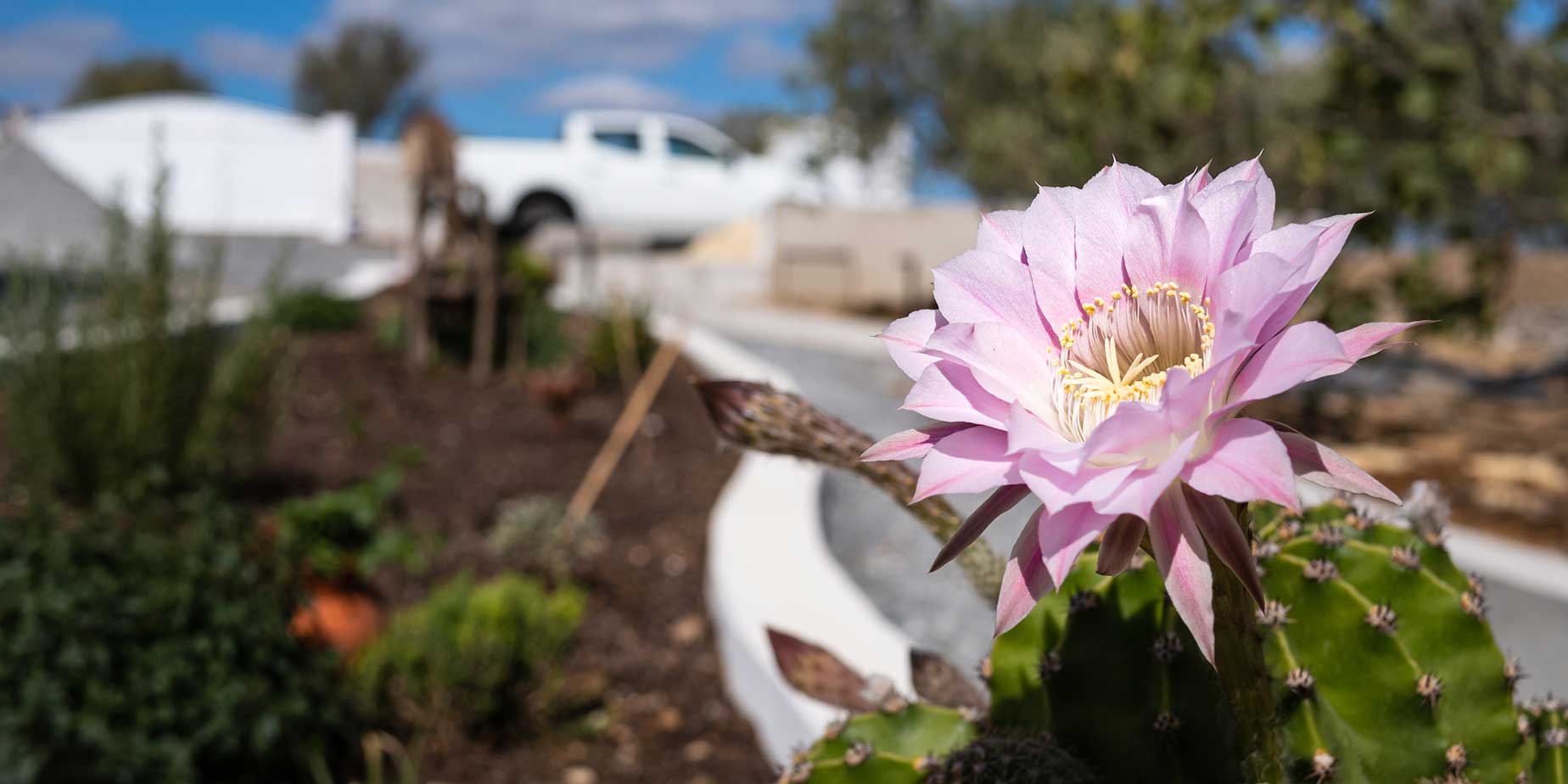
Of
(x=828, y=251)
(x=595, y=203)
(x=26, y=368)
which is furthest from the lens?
(x=595, y=203)

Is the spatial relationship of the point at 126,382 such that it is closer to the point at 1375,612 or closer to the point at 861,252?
the point at 1375,612

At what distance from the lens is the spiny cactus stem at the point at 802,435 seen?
1.25 metres

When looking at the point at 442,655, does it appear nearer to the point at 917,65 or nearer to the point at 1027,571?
the point at 1027,571

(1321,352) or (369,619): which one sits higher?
(1321,352)

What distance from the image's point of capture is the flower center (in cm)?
83

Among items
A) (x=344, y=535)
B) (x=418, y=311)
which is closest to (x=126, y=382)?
(x=344, y=535)

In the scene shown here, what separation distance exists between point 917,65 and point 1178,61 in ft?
68.4

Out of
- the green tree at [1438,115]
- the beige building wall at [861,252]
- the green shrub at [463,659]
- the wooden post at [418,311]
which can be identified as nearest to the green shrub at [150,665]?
the green shrub at [463,659]

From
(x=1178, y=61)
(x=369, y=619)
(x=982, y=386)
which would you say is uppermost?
(x=1178, y=61)

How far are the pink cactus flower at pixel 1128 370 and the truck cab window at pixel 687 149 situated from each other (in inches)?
797

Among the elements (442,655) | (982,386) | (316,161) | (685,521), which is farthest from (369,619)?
(316,161)

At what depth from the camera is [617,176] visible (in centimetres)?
2020

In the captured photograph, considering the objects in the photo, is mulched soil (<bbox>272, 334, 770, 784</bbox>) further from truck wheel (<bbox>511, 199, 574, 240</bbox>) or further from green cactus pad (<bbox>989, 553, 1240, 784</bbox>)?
truck wheel (<bbox>511, 199, 574, 240</bbox>)

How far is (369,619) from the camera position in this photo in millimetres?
3775
